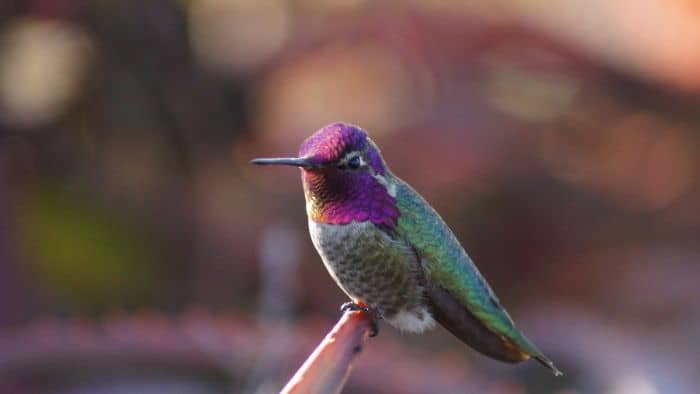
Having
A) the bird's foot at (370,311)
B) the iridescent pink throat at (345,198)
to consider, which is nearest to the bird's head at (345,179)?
the iridescent pink throat at (345,198)

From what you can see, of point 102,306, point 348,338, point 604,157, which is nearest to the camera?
point 348,338

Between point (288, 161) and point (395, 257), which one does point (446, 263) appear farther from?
point (288, 161)

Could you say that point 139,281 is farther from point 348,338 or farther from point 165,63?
point 348,338

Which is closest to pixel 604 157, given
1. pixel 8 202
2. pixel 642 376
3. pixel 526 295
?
pixel 526 295

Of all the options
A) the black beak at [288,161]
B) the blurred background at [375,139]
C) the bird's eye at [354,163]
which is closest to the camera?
the black beak at [288,161]

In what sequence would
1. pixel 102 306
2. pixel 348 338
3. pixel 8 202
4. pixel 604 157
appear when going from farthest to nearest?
pixel 604 157, pixel 102 306, pixel 8 202, pixel 348 338

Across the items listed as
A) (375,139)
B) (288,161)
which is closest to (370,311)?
(288,161)

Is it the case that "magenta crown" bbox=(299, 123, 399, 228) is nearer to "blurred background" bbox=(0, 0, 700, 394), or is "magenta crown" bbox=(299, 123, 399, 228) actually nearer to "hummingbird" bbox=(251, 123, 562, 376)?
"hummingbird" bbox=(251, 123, 562, 376)

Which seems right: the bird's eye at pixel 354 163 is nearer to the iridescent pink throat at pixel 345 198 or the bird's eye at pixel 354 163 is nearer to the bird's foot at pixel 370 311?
the iridescent pink throat at pixel 345 198
